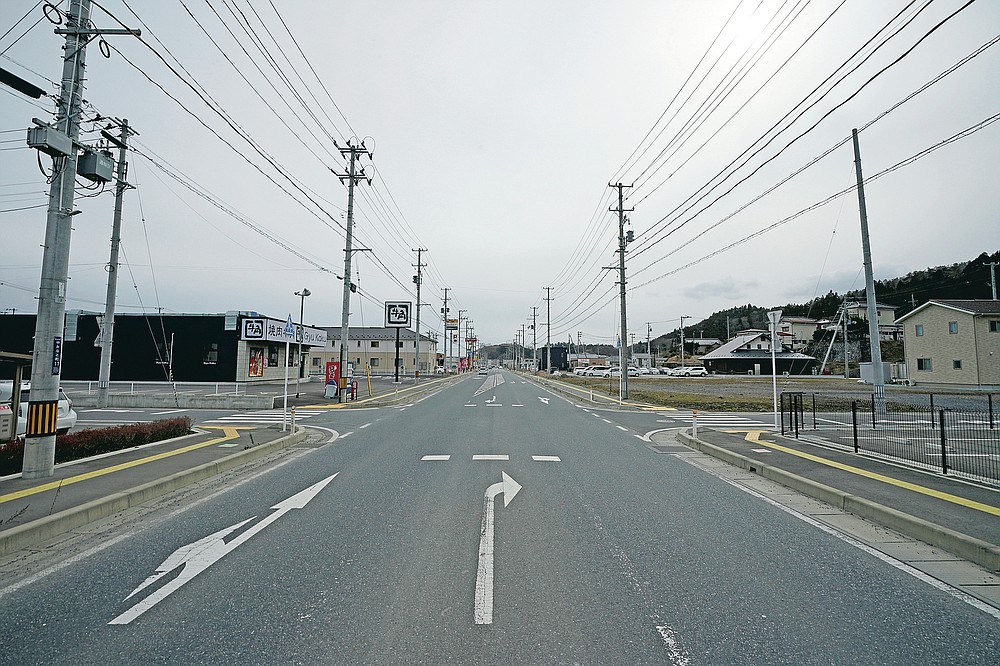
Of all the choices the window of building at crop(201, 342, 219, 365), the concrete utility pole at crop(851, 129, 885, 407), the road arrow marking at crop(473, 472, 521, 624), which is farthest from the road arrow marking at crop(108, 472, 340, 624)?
the window of building at crop(201, 342, 219, 365)

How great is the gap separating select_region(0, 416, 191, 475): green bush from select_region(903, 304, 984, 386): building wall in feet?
153

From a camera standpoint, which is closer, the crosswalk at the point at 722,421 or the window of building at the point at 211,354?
the crosswalk at the point at 722,421

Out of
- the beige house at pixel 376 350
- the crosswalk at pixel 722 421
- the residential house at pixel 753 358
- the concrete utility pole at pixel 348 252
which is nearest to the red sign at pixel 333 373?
the concrete utility pole at pixel 348 252

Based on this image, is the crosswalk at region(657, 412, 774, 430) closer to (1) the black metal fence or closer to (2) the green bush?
(1) the black metal fence

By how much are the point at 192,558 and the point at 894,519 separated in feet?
26.2

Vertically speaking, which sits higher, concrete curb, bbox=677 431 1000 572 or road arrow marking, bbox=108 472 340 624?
concrete curb, bbox=677 431 1000 572

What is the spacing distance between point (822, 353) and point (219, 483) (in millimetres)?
97983

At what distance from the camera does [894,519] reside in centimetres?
652

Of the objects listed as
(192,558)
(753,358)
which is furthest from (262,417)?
(753,358)

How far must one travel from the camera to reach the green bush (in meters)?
8.64

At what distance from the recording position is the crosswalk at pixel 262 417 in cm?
1841

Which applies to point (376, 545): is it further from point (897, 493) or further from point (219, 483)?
point (897, 493)

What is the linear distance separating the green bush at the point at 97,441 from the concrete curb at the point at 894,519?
12.6m

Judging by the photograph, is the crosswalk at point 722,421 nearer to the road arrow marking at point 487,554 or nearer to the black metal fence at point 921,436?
the black metal fence at point 921,436
